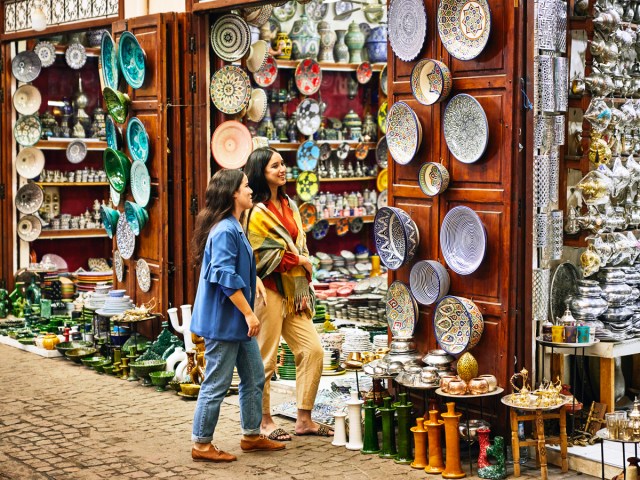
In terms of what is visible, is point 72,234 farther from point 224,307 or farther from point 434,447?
point 434,447

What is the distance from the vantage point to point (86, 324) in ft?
28.4

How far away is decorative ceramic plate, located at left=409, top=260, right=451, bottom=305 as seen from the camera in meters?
5.74

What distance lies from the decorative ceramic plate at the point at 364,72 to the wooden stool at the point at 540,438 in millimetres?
6482

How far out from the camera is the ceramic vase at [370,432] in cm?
562

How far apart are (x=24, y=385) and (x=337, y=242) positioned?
482 centimetres

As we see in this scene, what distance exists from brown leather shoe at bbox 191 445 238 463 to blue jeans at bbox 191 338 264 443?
0.18 feet

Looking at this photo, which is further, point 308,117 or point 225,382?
point 308,117

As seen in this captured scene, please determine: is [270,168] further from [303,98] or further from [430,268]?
[303,98]

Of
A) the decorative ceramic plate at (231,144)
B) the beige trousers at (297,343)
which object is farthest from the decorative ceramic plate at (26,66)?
the beige trousers at (297,343)

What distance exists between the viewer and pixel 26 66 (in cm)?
1051

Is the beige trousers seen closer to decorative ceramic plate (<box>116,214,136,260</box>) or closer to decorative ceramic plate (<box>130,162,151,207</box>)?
decorative ceramic plate (<box>130,162,151,207</box>)

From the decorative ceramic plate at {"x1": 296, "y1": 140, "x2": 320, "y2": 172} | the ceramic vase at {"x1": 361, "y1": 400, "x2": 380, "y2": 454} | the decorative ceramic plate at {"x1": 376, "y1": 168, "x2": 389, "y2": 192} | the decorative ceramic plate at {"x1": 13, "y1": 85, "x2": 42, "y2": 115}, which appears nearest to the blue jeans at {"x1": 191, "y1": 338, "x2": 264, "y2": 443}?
the ceramic vase at {"x1": 361, "y1": 400, "x2": 380, "y2": 454}

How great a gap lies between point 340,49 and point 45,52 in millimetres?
2862

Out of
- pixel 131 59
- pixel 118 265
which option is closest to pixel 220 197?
pixel 131 59
